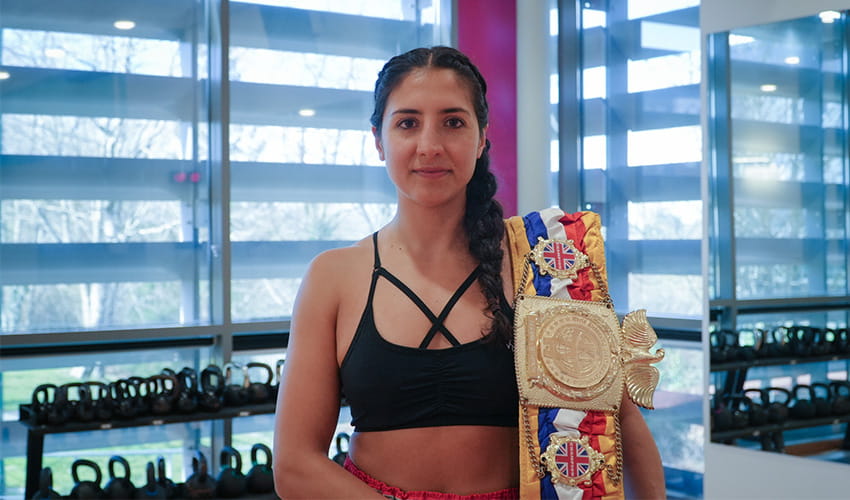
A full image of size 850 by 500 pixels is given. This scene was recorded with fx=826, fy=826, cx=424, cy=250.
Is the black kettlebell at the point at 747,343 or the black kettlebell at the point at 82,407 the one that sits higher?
Result: the black kettlebell at the point at 747,343

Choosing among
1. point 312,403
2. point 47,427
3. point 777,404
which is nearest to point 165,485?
point 47,427

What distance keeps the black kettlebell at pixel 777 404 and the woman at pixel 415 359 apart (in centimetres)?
247

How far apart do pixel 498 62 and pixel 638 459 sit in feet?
13.7

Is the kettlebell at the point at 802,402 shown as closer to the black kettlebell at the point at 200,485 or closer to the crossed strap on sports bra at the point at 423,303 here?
the black kettlebell at the point at 200,485

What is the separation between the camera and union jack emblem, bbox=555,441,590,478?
4.22ft

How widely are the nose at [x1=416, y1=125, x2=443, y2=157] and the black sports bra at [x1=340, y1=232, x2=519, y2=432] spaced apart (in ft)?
0.91

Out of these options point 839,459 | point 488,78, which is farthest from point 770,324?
point 488,78

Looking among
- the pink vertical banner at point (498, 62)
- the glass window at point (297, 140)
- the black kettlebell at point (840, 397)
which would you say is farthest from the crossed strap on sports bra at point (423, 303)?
the pink vertical banner at point (498, 62)

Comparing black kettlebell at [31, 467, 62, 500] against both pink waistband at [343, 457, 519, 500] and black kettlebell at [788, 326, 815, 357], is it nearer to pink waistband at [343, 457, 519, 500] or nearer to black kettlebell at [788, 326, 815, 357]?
pink waistband at [343, 457, 519, 500]

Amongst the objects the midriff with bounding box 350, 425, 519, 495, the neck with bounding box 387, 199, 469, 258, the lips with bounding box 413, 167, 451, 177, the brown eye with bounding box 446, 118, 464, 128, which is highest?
the brown eye with bounding box 446, 118, 464, 128

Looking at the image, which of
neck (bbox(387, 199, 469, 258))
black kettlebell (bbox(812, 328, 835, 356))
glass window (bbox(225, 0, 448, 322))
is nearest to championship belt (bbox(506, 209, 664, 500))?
neck (bbox(387, 199, 469, 258))

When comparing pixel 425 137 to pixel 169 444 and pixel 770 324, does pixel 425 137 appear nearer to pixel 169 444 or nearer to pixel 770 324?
pixel 770 324

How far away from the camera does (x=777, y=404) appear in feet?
11.5

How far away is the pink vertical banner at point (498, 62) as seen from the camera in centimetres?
511
